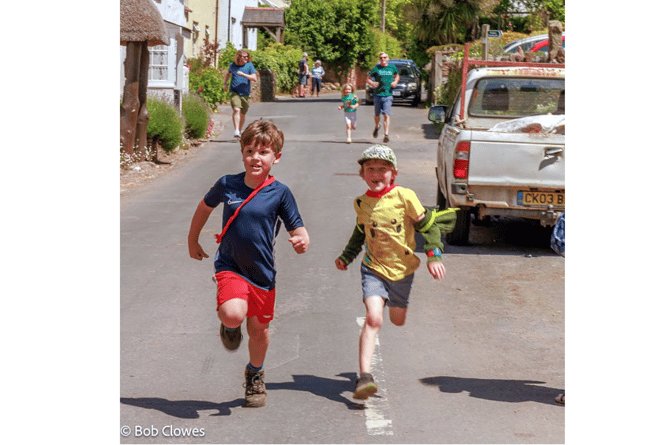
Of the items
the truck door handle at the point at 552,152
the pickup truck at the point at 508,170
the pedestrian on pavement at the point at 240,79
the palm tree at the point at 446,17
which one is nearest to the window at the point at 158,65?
the pedestrian on pavement at the point at 240,79

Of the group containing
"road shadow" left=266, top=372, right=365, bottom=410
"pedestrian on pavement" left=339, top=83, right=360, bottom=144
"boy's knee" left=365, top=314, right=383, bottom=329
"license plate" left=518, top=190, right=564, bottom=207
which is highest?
"pedestrian on pavement" left=339, top=83, right=360, bottom=144

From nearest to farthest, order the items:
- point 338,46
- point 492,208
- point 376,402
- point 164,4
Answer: point 376,402, point 492,208, point 164,4, point 338,46

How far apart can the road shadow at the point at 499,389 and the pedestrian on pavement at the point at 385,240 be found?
721 mm

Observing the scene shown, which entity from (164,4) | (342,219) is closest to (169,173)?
(342,219)

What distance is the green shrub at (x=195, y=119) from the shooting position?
20.8m

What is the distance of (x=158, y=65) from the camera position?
75.8ft

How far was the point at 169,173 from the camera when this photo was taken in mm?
16391

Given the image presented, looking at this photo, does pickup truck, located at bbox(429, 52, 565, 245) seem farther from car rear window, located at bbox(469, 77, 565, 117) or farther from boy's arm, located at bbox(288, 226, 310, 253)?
boy's arm, located at bbox(288, 226, 310, 253)

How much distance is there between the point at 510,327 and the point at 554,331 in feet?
1.10

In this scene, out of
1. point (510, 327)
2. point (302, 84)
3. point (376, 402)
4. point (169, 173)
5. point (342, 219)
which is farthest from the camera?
point (302, 84)

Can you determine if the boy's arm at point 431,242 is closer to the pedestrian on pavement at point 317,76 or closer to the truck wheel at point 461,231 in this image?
the truck wheel at point 461,231

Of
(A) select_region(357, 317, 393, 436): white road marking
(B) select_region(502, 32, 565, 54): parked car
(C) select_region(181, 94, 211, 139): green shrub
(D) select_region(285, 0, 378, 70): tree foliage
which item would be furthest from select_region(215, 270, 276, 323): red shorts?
(D) select_region(285, 0, 378, 70): tree foliage

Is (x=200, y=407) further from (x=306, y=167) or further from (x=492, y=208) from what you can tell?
(x=306, y=167)

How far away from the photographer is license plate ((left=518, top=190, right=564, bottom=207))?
9625 mm
